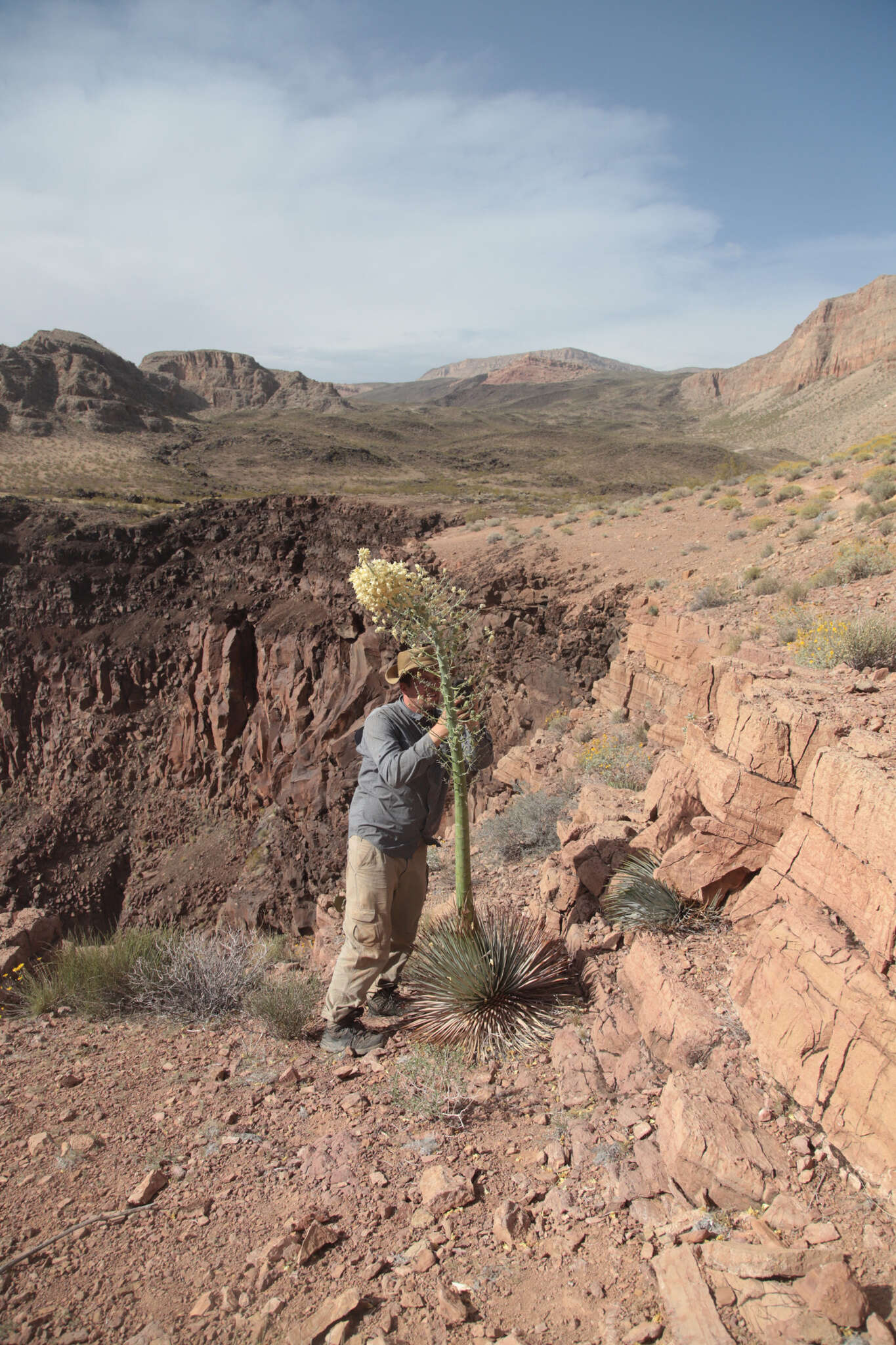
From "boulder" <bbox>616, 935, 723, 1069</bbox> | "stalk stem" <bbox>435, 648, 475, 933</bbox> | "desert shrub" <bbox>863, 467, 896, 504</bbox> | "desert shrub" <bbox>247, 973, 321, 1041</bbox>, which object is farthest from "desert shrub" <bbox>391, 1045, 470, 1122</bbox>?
"desert shrub" <bbox>863, 467, 896, 504</bbox>

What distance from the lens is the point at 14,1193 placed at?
2893 mm

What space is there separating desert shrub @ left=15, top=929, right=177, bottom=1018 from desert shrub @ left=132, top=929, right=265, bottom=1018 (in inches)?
2.6

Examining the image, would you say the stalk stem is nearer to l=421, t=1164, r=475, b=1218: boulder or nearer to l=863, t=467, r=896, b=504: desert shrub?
l=421, t=1164, r=475, b=1218: boulder

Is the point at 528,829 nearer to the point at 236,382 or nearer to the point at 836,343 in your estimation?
the point at 836,343

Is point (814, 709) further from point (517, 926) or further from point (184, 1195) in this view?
point (184, 1195)

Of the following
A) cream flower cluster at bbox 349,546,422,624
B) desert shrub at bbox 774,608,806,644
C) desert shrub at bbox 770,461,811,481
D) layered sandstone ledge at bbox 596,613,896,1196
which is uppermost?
desert shrub at bbox 770,461,811,481

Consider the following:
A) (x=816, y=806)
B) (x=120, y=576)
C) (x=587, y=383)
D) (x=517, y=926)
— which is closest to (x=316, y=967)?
(x=517, y=926)

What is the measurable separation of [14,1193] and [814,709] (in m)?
4.53

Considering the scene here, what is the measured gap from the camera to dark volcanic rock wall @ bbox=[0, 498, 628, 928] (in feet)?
48.0

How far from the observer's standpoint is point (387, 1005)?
4.19 m

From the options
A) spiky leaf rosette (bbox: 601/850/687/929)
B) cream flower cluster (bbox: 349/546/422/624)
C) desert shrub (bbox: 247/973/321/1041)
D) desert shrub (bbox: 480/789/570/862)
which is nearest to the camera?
cream flower cluster (bbox: 349/546/422/624)

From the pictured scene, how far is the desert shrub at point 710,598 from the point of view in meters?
10.3

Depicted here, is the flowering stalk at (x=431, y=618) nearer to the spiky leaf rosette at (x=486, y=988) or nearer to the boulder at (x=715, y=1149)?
the spiky leaf rosette at (x=486, y=988)

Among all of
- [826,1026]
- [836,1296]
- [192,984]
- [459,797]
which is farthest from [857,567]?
[192,984]
